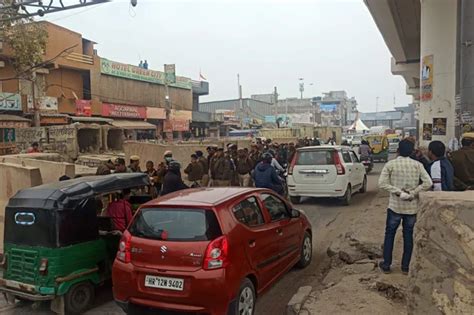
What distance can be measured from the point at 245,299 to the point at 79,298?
88.4 inches

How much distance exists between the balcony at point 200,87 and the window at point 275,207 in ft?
138

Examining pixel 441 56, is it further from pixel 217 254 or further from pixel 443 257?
pixel 217 254

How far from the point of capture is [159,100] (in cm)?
4084

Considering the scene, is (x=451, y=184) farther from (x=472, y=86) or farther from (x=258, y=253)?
(x=472, y=86)

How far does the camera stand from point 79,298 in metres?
5.35

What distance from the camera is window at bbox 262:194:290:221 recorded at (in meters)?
5.68

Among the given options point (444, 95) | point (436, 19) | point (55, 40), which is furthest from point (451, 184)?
point (55, 40)

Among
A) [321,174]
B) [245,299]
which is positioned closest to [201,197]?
[245,299]

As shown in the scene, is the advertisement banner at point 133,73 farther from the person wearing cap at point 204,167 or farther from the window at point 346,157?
the window at point 346,157

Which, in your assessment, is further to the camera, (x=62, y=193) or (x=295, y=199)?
(x=295, y=199)

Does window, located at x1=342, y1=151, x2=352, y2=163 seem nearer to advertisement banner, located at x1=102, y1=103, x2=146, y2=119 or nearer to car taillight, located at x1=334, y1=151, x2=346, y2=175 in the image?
car taillight, located at x1=334, y1=151, x2=346, y2=175

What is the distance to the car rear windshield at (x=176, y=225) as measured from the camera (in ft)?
14.6

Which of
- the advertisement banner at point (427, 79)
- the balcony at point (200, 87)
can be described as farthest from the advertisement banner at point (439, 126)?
the balcony at point (200, 87)

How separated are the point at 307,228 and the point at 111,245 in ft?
9.97
